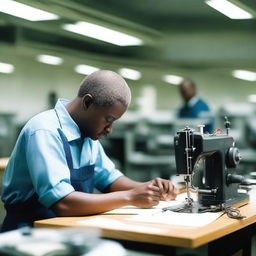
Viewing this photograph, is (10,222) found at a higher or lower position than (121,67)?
lower

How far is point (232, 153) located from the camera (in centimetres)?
209

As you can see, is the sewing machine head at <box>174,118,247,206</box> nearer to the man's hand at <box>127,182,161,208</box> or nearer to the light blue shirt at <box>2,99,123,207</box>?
the man's hand at <box>127,182,161,208</box>

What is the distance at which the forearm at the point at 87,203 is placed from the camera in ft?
5.87

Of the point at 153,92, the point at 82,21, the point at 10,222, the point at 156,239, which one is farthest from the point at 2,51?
the point at 156,239

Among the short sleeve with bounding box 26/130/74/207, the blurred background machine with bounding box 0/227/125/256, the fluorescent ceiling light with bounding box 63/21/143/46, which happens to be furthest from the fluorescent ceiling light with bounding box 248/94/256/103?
the blurred background machine with bounding box 0/227/125/256

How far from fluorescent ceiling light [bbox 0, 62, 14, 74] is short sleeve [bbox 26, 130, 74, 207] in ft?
20.8

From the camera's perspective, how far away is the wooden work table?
1.46m

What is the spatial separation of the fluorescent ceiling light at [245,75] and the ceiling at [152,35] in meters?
0.11

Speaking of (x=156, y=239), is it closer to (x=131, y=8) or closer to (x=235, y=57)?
(x=131, y=8)

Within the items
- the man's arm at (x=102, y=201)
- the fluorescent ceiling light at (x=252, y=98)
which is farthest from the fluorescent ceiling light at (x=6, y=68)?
the man's arm at (x=102, y=201)

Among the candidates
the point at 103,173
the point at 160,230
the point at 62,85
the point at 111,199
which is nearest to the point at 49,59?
the point at 62,85

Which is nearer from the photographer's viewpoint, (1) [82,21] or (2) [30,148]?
(2) [30,148]

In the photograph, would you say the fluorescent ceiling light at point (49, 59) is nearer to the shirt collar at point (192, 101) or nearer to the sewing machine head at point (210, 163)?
the shirt collar at point (192, 101)

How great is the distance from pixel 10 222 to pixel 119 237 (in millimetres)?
578
